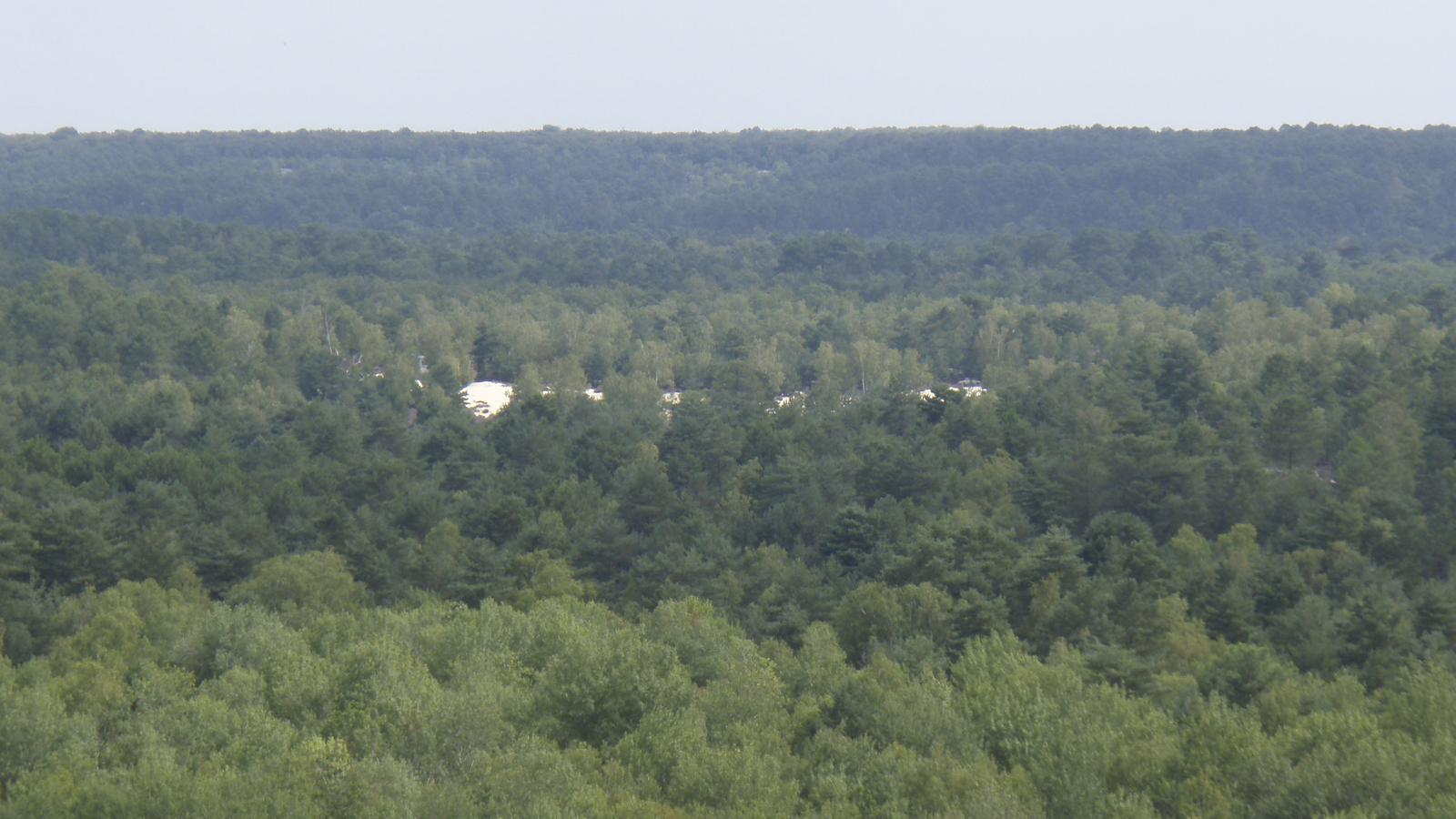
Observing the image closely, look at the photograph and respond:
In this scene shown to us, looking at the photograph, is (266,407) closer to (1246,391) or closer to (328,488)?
(328,488)

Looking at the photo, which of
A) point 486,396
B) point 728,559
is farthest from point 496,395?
point 728,559

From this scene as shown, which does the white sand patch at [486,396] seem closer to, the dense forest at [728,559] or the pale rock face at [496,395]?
the pale rock face at [496,395]

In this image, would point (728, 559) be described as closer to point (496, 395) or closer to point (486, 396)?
point (486, 396)

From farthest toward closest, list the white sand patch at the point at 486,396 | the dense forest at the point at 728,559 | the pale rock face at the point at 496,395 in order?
the white sand patch at the point at 486,396, the pale rock face at the point at 496,395, the dense forest at the point at 728,559

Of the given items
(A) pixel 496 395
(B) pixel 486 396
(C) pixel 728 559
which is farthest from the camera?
(A) pixel 496 395

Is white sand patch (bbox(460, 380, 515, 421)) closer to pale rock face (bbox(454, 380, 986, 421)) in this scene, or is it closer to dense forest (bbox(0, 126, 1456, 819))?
pale rock face (bbox(454, 380, 986, 421))

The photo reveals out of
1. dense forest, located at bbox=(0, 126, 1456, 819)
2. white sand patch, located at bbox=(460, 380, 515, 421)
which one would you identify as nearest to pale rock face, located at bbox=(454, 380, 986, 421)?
white sand patch, located at bbox=(460, 380, 515, 421)

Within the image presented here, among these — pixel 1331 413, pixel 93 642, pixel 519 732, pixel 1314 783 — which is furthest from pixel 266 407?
pixel 1314 783

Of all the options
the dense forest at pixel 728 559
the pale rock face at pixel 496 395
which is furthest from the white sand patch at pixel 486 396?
the dense forest at pixel 728 559

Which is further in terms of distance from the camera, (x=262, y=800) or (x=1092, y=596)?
(x=1092, y=596)
